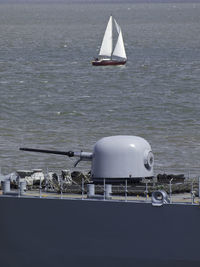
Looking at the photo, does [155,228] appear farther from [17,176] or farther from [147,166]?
[17,176]

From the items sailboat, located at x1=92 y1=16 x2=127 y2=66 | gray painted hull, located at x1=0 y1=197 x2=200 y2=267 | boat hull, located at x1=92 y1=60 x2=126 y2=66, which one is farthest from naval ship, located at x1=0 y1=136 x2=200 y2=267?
sailboat, located at x1=92 y1=16 x2=127 y2=66

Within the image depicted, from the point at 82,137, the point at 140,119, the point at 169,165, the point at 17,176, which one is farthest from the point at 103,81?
the point at 17,176

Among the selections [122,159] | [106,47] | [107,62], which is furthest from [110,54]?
[122,159]

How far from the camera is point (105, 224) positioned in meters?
38.4

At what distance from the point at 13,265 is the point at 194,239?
30.2 ft

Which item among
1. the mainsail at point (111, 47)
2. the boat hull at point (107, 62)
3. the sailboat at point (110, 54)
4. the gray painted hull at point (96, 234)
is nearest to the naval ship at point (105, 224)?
the gray painted hull at point (96, 234)

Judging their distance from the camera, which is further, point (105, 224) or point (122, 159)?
point (122, 159)

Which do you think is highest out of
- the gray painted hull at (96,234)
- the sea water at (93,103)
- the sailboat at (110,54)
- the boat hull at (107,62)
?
the sailboat at (110,54)

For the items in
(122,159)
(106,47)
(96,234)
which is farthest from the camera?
(106,47)

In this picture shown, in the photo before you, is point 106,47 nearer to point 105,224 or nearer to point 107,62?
point 107,62

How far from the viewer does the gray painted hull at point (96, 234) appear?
3725 centimetres

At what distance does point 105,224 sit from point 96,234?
671 mm

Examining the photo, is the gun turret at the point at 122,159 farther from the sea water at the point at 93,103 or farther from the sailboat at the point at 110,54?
the sailboat at the point at 110,54

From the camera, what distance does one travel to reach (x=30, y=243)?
3991 centimetres
